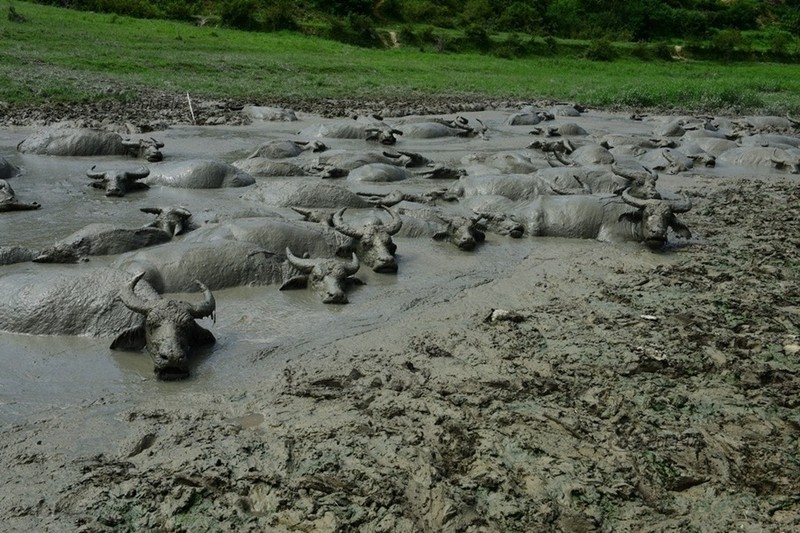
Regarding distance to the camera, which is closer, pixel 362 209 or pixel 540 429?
pixel 540 429

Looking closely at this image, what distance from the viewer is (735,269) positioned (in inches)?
316

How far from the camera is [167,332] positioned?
5.39 metres

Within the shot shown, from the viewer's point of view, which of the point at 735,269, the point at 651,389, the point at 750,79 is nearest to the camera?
the point at 651,389

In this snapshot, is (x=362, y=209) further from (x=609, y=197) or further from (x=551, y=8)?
(x=551, y=8)

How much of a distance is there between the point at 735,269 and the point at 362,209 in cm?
459

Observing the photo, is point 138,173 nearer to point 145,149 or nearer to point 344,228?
point 145,149

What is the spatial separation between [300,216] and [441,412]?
551 cm

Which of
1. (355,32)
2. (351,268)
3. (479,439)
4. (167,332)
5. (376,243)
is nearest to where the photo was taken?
(479,439)

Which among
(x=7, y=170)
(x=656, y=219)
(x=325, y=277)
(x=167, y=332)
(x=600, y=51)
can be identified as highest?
(x=600, y=51)

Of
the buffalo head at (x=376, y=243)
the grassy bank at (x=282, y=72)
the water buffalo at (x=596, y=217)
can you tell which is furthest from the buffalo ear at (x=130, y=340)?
the grassy bank at (x=282, y=72)

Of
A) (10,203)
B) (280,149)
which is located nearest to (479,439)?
(10,203)

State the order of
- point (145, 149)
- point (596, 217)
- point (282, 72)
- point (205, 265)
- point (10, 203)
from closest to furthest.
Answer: point (205, 265) → point (10, 203) → point (596, 217) → point (145, 149) → point (282, 72)

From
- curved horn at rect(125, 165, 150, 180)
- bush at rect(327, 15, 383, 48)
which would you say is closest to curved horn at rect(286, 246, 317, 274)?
curved horn at rect(125, 165, 150, 180)

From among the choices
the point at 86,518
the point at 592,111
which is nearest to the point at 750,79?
the point at 592,111
